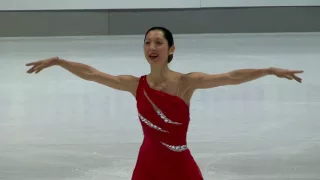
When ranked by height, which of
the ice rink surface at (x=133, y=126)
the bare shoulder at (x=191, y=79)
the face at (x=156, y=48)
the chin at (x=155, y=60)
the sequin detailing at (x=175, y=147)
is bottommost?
the ice rink surface at (x=133, y=126)

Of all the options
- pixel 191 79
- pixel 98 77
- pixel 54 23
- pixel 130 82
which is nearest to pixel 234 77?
pixel 191 79

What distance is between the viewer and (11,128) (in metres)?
4.06

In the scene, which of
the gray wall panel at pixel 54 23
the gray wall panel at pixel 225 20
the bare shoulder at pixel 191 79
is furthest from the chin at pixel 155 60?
the gray wall panel at pixel 54 23

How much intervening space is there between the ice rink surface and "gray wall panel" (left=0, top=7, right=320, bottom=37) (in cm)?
473

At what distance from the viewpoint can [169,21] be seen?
12828mm

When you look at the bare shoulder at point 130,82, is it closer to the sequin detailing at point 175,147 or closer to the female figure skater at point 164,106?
the female figure skater at point 164,106

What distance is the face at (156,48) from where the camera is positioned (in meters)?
2.00

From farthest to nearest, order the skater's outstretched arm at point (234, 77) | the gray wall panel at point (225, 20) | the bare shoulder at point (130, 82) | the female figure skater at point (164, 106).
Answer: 1. the gray wall panel at point (225, 20)
2. the bare shoulder at point (130, 82)
3. the female figure skater at point (164, 106)
4. the skater's outstretched arm at point (234, 77)

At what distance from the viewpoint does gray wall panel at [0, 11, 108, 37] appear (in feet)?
40.9

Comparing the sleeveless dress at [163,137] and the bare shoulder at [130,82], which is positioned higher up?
the bare shoulder at [130,82]

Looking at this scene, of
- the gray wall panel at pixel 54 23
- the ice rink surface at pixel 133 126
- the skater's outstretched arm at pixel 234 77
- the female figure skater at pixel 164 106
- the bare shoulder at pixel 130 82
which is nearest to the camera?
the skater's outstretched arm at pixel 234 77

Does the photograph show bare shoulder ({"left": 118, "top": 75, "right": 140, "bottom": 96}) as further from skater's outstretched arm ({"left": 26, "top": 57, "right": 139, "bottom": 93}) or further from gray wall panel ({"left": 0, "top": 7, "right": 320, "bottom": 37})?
gray wall panel ({"left": 0, "top": 7, "right": 320, "bottom": 37})

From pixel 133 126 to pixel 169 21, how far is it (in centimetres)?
895

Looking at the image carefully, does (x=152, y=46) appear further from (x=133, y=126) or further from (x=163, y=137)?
(x=133, y=126)
